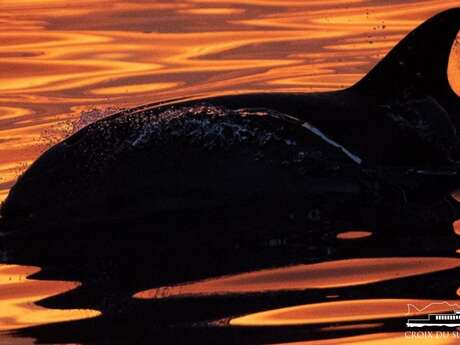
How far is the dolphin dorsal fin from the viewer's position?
37.6 ft

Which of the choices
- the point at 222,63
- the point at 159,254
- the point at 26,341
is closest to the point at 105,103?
the point at 222,63

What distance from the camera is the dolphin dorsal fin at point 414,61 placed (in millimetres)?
11453

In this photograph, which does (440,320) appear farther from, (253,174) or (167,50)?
(167,50)

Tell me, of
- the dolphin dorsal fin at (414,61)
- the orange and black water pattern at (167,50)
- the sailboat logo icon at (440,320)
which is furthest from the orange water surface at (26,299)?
the orange and black water pattern at (167,50)

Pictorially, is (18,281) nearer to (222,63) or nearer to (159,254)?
(159,254)

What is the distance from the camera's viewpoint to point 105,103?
54.7ft

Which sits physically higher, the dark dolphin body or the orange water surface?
the dark dolphin body

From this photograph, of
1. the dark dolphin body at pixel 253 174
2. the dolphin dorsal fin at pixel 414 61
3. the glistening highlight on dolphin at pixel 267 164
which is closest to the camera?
the dark dolphin body at pixel 253 174

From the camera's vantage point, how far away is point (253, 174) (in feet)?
36.3

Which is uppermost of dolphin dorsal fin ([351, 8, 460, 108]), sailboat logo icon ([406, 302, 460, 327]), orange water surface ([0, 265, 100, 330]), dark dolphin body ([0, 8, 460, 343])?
dolphin dorsal fin ([351, 8, 460, 108])

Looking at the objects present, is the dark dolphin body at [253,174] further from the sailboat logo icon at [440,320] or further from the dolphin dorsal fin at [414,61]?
the sailboat logo icon at [440,320]

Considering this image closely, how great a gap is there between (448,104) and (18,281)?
11.2ft

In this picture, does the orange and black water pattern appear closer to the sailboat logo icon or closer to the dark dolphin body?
the dark dolphin body

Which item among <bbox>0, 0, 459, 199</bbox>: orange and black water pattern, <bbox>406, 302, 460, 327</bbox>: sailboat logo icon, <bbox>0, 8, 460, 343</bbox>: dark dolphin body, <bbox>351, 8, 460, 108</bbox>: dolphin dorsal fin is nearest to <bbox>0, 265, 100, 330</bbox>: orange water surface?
<bbox>0, 8, 460, 343</bbox>: dark dolphin body
